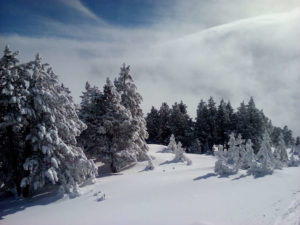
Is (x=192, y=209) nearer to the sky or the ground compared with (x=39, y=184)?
nearer to the ground

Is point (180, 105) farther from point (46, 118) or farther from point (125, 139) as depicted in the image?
point (46, 118)

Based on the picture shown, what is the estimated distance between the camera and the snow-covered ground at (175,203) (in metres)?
11.3

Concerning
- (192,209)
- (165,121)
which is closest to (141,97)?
(192,209)

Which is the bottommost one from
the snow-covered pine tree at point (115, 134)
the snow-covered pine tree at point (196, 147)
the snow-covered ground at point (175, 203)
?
the snow-covered ground at point (175, 203)

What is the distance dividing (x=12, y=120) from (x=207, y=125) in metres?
47.4

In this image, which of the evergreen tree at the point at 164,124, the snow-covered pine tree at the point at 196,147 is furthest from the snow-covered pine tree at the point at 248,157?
the evergreen tree at the point at 164,124

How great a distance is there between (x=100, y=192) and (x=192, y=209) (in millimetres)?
7379

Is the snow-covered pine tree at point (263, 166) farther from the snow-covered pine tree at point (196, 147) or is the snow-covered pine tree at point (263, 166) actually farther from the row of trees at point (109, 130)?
the snow-covered pine tree at point (196, 147)

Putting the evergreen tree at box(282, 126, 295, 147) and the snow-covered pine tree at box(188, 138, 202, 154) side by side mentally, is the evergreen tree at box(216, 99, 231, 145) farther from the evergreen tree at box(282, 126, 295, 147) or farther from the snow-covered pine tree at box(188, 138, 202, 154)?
the evergreen tree at box(282, 126, 295, 147)

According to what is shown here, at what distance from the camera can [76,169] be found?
62.2ft

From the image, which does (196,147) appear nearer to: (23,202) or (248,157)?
(248,157)

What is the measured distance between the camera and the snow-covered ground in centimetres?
1133

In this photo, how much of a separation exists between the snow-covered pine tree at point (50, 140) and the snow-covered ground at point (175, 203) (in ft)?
4.64

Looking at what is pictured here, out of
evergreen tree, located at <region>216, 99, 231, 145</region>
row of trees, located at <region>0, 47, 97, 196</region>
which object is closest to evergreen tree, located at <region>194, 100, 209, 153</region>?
evergreen tree, located at <region>216, 99, 231, 145</region>
